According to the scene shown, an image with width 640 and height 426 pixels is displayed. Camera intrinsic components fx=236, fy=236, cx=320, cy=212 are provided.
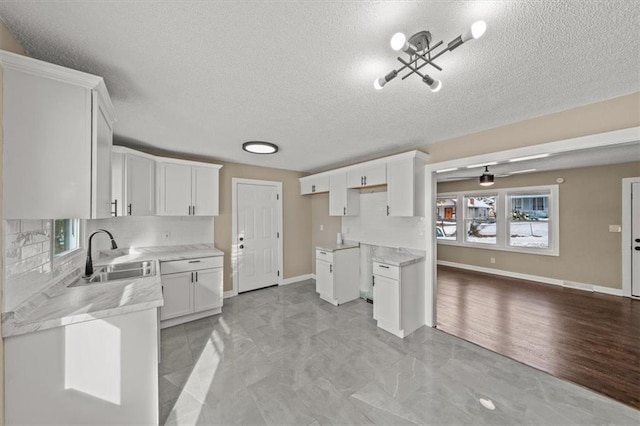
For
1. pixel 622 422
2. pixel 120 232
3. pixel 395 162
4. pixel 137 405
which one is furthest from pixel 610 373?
pixel 120 232

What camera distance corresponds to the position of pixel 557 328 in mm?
3094

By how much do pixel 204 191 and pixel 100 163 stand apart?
230cm

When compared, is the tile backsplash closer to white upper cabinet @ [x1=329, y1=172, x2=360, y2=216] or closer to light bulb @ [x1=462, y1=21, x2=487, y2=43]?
light bulb @ [x1=462, y1=21, x2=487, y2=43]

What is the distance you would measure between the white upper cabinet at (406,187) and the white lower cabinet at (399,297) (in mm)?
744

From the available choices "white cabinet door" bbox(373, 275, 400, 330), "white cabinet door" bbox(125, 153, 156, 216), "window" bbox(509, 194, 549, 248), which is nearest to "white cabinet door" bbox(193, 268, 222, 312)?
"white cabinet door" bbox(125, 153, 156, 216)

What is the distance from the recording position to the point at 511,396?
77.1 inches

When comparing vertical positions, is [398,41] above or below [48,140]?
above

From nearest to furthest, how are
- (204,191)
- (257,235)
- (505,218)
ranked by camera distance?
(204,191) → (257,235) → (505,218)

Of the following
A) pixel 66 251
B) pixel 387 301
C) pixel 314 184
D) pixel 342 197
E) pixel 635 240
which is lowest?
pixel 387 301

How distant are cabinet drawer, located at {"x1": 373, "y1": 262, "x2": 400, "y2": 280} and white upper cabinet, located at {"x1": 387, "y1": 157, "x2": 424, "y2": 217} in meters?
0.73

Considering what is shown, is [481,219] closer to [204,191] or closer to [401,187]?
[401,187]

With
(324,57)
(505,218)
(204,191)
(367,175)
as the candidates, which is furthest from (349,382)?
(505,218)

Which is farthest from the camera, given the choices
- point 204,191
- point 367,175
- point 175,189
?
point 204,191

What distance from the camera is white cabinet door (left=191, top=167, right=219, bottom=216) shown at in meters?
3.74
